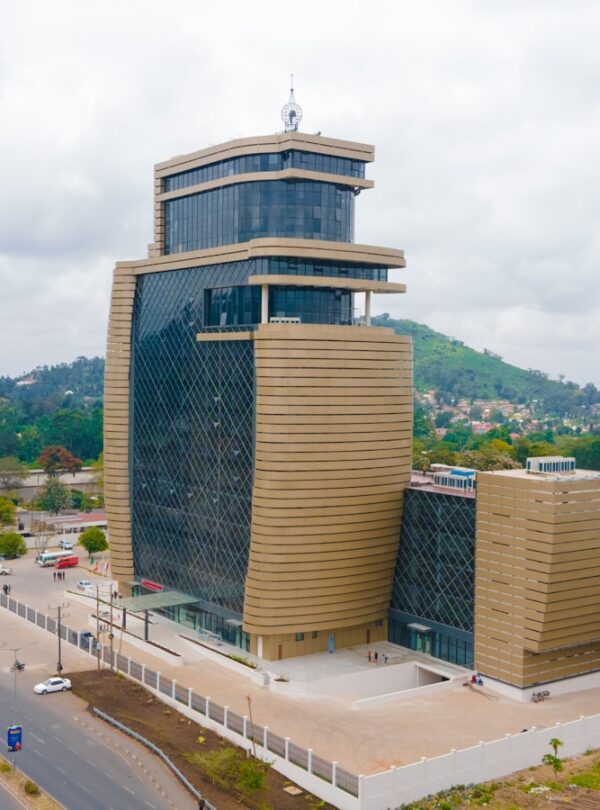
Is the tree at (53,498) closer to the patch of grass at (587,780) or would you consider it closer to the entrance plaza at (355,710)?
the entrance plaza at (355,710)

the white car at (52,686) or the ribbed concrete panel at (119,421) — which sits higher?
the ribbed concrete panel at (119,421)

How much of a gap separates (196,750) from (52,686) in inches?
792

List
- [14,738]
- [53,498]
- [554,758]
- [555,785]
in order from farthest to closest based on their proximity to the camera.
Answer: [53,498] → [554,758] → [14,738] → [555,785]

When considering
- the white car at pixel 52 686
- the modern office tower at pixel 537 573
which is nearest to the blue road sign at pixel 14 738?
the white car at pixel 52 686

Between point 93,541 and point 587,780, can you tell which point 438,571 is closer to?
point 587,780

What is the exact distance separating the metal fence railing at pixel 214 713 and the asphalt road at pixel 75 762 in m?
3.36

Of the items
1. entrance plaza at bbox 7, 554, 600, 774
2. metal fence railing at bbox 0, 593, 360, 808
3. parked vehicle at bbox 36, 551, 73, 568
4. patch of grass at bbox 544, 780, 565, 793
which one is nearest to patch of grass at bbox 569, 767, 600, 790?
patch of grass at bbox 544, 780, 565, 793

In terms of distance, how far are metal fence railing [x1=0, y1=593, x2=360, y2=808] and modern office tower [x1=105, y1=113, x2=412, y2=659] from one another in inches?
447

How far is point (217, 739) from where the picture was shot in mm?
75875

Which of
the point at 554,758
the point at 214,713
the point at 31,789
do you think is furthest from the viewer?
the point at 214,713

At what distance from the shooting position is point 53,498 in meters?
194

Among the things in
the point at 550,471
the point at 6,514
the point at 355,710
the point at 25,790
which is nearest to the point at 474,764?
the point at 355,710

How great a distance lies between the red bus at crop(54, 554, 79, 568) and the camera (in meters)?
146

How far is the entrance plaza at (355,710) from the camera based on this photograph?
73375 mm
